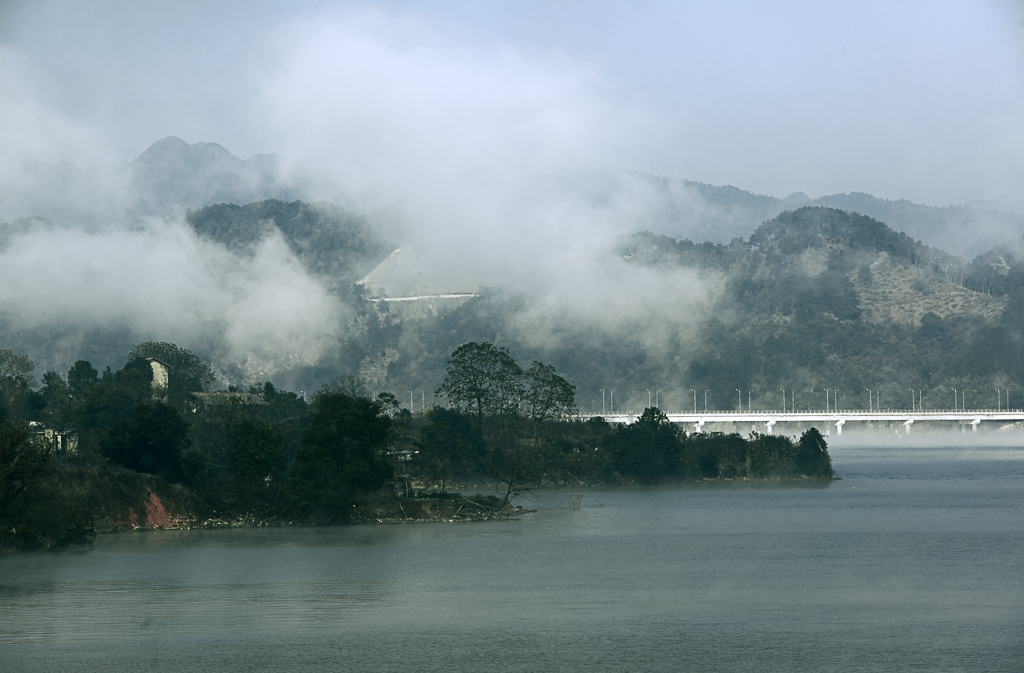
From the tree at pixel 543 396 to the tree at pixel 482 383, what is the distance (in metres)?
1.80

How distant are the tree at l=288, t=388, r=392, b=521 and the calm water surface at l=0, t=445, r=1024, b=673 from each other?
3003 mm

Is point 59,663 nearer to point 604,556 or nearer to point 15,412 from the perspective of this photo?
point 604,556

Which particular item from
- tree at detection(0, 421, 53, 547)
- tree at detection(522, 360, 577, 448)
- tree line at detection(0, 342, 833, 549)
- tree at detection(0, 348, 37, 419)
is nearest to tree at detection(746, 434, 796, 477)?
tree line at detection(0, 342, 833, 549)

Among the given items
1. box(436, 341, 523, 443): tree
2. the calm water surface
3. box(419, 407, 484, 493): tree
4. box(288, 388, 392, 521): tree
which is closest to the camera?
the calm water surface

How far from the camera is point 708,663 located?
31.6m

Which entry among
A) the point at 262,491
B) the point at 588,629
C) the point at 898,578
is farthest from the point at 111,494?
the point at 898,578

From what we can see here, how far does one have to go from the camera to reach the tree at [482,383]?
125812 mm

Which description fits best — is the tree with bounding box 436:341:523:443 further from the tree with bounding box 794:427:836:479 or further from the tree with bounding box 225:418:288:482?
the tree with bounding box 225:418:288:482

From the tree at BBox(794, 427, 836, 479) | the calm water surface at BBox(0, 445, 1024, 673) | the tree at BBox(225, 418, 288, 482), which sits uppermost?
the tree at BBox(225, 418, 288, 482)

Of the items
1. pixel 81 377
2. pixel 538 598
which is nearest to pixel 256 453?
pixel 538 598

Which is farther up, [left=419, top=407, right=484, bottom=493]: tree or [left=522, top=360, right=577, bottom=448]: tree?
[left=522, top=360, right=577, bottom=448]: tree

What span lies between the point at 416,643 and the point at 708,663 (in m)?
10.1

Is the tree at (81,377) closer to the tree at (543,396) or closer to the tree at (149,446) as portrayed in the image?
the tree at (543,396)

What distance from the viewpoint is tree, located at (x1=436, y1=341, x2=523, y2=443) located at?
126m
